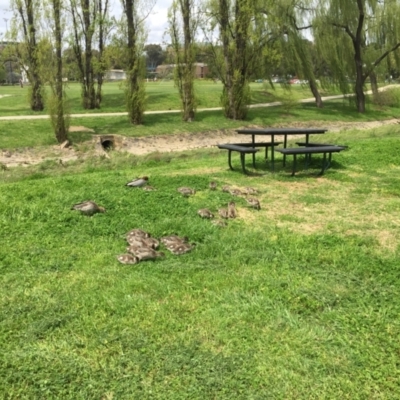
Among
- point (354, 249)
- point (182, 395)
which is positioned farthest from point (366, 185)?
point (182, 395)

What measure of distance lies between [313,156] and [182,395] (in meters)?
7.91

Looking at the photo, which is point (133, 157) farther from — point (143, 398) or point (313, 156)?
point (143, 398)

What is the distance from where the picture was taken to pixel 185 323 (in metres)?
3.67

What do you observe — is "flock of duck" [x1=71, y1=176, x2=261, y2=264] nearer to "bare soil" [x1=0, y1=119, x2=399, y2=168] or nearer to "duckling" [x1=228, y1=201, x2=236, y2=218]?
"duckling" [x1=228, y1=201, x2=236, y2=218]

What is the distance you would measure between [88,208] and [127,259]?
1.44 m

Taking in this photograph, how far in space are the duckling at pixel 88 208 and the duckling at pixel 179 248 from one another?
136cm

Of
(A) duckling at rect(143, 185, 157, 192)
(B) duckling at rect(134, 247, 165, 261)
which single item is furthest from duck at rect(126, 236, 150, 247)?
(A) duckling at rect(143, 185, 157, 192)

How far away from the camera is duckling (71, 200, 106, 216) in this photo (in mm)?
5949

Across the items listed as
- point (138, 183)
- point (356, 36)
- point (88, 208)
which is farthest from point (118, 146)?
point (356, 36)

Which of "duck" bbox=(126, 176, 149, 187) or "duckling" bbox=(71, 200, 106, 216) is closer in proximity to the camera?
"duckling" bbox=(71, 200, 106, 216)

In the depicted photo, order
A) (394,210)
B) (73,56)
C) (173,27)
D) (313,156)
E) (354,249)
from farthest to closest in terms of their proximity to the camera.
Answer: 1. (73,56)
2. (173,27)
3. (313,156)
4. (394,210)
5. (354,249)

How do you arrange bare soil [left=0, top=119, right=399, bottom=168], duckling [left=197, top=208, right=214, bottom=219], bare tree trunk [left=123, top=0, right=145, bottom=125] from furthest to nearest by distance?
bare tree trunk [left=123, top=0, right=145, bottom=125], bare soil [left=0, top=119, right=399, bottom=168], duckling [left=197, top=208, right=214, bottom=219]

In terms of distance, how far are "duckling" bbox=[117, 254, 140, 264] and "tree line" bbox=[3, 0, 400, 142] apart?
45.3 ft

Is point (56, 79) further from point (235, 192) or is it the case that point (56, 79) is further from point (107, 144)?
point (235, 192)
